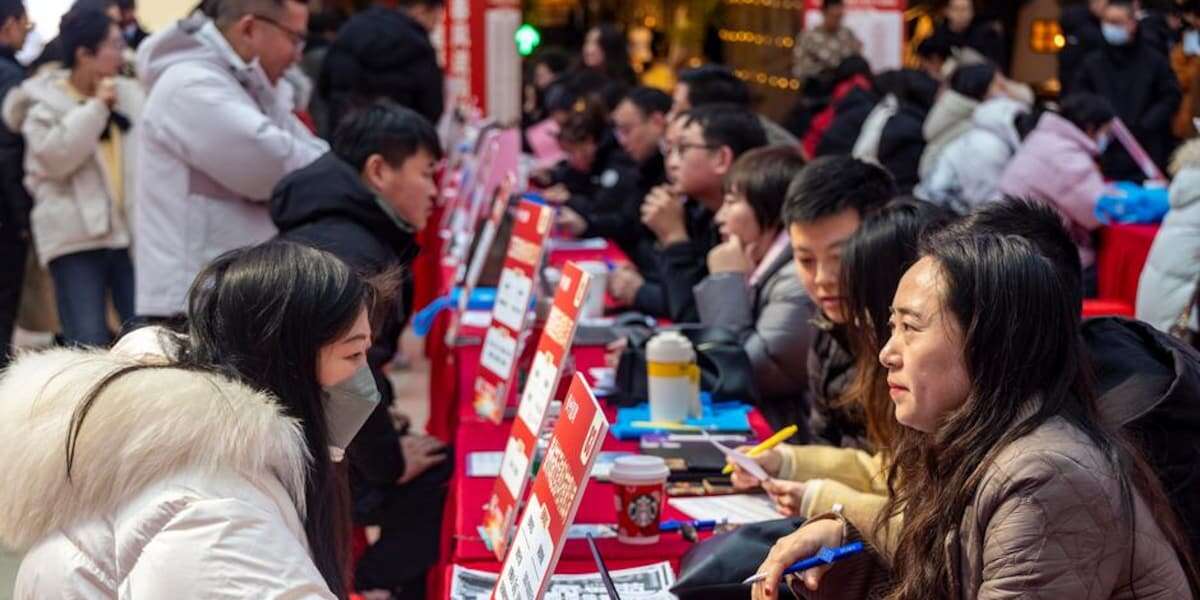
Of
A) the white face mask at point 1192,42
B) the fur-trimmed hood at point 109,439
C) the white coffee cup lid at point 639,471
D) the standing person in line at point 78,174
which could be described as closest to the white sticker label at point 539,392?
the white coffee cup lid at point 639,471

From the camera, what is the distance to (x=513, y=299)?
11.5 feet

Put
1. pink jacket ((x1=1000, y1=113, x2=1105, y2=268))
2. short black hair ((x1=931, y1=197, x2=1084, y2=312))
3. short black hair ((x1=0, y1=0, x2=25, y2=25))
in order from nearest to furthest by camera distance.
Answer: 1. short black hair ((x1=931, y1=197, x2=1084, y2=312))
2. short black hair ((x1=0, y1=0, x2=25, y2=25))
3. pink jacket ((x1=1000, y1=113, x2=1105, y2=268))

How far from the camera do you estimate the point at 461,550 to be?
242 cm

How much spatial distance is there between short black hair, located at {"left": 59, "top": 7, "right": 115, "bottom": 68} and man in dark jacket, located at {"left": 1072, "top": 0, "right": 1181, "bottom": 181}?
4909mm

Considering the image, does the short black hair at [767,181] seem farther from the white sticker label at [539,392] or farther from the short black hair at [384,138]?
the white sticker label at [539,392]

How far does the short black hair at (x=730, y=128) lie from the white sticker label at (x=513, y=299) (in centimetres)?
126

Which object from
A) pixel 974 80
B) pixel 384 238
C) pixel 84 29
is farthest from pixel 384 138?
pixel 974 80

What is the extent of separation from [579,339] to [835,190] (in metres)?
1.11

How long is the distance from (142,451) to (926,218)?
1511 millimetres

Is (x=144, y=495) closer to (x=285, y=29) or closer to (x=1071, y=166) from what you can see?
(x=285, y=29)

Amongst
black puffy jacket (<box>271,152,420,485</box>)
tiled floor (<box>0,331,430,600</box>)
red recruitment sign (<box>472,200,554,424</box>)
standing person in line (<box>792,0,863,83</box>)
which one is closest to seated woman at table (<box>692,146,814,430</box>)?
red recruitment sign (<box>472,200,554,424</box>)

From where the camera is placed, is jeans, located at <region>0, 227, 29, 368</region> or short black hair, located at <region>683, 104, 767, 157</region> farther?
jeans, located at <region>0, 227, 29, 368</region>

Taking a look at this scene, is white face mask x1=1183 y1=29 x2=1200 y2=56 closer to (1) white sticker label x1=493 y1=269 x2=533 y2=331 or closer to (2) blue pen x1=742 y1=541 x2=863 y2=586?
(1) white sticker label x1=493 y1=269 x2=533 y2=331

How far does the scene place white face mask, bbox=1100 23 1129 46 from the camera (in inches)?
300
